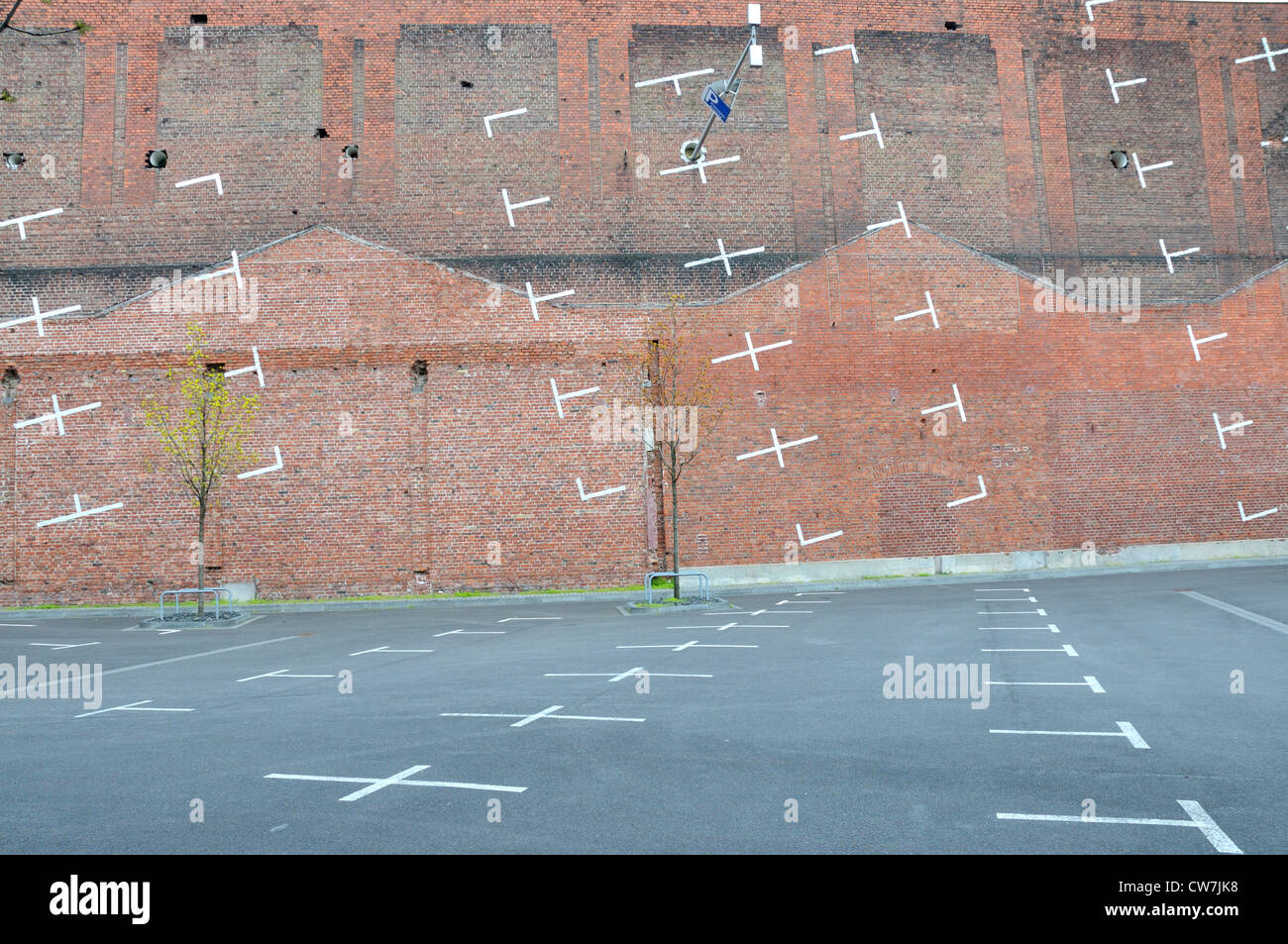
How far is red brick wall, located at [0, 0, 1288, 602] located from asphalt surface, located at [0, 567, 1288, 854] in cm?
751

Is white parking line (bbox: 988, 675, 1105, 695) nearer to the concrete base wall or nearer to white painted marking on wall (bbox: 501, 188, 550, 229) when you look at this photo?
the concrete base wall

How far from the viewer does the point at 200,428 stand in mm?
17578

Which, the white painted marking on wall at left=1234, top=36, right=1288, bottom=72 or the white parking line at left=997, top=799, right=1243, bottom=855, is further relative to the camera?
the white painted marking on wall at left=1234, top=36, right=1288, bottom=72

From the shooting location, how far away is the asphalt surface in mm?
4191

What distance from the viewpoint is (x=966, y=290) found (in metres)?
20.6

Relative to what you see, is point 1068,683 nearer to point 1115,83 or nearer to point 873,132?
point 873,132

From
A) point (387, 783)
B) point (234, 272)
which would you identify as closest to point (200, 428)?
point (234, 272)

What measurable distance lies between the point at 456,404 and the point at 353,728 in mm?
12957

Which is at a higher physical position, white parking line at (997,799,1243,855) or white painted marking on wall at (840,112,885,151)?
white painted marking on wall at (840,112,885,151)

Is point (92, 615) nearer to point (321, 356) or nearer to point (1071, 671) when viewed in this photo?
point (321, 356)

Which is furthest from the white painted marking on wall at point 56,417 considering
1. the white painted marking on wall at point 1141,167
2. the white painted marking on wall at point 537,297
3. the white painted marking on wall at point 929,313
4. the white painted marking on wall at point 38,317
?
the white painted marking on wall at point 1141,167

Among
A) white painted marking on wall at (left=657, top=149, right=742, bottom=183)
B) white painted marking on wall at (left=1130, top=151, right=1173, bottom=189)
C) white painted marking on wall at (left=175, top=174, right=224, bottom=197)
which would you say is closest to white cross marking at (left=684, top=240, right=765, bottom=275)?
white painted marking on wall at (left=657, top=149, right=742, bottom=183)

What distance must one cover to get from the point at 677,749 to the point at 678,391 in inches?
560

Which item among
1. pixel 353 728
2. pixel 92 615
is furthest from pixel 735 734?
pixel 92 615
